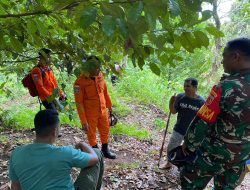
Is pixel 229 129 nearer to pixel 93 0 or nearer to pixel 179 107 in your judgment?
pixel 93 0

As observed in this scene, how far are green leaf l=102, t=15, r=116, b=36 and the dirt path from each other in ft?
13.1

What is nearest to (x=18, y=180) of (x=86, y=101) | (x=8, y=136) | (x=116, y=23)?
(x=116, y=23)

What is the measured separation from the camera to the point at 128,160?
6707mm

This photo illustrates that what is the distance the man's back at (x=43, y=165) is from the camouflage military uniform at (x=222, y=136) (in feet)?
3.93

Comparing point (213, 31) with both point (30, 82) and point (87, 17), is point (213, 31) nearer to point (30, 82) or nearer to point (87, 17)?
point (87, 17)

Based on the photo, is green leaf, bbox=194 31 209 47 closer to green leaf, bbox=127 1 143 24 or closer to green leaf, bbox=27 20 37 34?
green leaf, bbox=127 1 143 24

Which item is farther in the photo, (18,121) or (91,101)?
(18,121)

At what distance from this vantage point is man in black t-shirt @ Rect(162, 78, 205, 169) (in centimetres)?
532

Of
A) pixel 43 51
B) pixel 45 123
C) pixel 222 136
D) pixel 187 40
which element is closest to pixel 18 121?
pixel 43 51

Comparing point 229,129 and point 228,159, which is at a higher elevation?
point 229,129

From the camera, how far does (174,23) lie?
201 cm

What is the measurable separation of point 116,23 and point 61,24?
135 centimetres

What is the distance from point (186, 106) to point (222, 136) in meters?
2.26

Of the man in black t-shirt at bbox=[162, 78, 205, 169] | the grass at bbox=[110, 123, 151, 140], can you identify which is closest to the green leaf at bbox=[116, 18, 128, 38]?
the man in black t-shirt at bbox=[162, 78, 205, 169]
